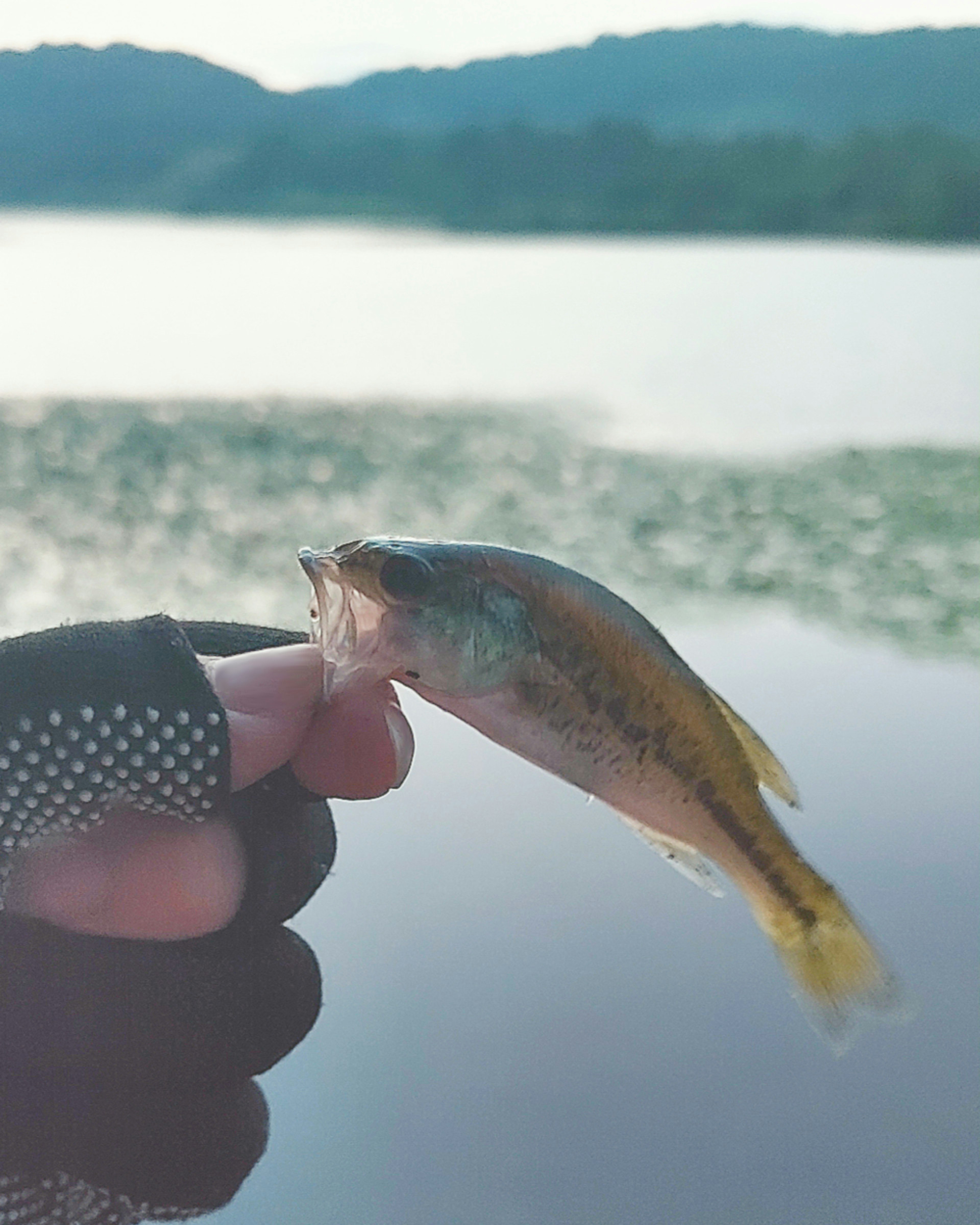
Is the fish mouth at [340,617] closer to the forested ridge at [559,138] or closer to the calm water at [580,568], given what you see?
the calm water at [580,568]

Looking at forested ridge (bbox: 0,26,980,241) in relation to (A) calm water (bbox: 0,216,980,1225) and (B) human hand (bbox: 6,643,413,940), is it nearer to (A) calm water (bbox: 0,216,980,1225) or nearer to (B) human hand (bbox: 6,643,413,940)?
(A) calm water (bbox: 0,216,980,1225)

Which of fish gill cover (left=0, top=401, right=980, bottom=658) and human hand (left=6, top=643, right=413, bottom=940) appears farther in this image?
fish gill cover (left=0, top=401, right=980, bottom=658)

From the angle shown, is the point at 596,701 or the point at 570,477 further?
the point at 570,477

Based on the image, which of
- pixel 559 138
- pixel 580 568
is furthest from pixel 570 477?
pixel 559 138

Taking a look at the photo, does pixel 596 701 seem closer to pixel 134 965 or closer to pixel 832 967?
pixel 832 967

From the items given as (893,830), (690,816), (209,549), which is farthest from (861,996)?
(209,549)

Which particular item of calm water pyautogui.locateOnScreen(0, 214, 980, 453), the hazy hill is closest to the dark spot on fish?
calm water pyautogui.locateOnScreen(0, 214, 980, 453)
